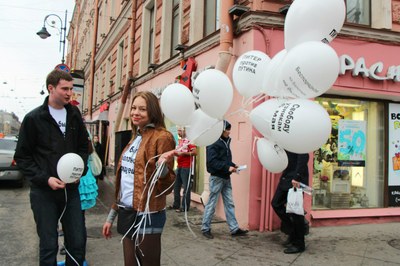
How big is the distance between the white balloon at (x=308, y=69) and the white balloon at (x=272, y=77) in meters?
0.11

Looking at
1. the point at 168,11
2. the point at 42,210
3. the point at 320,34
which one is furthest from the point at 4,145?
the point at 320,34

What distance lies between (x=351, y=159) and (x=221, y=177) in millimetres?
2908

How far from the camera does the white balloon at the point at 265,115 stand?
2.54 meters

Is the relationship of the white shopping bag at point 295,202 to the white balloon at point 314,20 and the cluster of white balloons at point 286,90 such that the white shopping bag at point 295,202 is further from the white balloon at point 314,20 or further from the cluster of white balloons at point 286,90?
the white balloon at point 314,20

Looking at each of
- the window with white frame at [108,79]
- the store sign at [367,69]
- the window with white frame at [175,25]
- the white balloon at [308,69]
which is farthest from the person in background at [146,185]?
the window with white frame at [108,79]

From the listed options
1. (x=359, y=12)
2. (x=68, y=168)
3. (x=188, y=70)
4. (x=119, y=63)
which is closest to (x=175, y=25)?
(x=188, y=70)

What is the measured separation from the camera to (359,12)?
668cm

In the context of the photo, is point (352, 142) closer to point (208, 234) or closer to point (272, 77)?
point (208, 234)

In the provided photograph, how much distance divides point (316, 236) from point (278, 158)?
3073mm

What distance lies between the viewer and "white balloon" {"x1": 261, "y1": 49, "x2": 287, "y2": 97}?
8.61 ft

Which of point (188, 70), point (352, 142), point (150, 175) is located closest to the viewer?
point (150, 175)

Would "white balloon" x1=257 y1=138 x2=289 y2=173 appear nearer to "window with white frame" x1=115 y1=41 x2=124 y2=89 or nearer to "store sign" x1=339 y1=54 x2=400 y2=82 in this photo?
"store sign" x1=339 y1=54 x2=400 y2=82

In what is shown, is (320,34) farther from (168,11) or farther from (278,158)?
(168,11)

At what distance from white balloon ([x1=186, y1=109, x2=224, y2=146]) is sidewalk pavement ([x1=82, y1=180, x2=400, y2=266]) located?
4.76 feet
